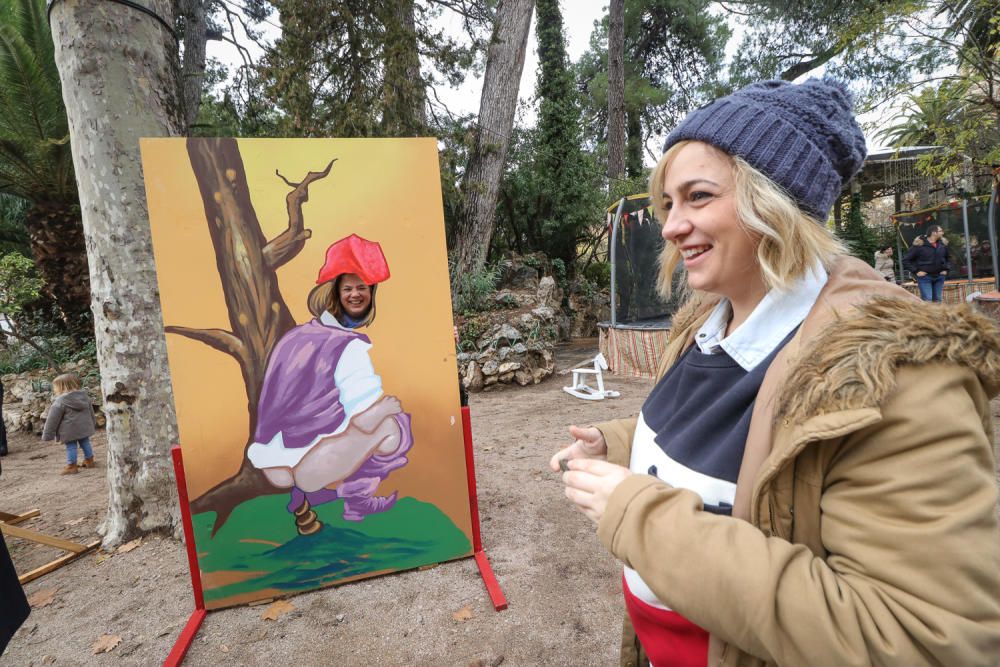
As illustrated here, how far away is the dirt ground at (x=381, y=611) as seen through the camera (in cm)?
219

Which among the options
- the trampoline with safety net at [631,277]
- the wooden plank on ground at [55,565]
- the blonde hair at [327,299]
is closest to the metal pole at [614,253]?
the trampoline with safety net at [631,277]

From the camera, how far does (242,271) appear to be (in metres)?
2.24

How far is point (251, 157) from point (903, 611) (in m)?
2.57

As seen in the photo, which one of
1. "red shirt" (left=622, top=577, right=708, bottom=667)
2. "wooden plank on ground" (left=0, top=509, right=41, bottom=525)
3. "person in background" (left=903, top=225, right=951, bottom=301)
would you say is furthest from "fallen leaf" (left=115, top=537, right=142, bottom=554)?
"person in background" (left=903, top=225, right=951, bottom=301)

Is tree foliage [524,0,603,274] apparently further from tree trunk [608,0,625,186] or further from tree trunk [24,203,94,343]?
tree trunk [24,203,94,343]

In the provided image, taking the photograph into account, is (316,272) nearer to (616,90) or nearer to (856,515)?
(856,515)

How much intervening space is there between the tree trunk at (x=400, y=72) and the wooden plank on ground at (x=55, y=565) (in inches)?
233

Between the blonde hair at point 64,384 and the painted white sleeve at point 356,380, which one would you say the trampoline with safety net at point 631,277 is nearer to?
the painted white sleeve at point 356,380

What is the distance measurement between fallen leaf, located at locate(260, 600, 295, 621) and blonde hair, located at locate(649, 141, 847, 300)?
2.65m

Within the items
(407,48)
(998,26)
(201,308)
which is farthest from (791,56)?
(201,308)

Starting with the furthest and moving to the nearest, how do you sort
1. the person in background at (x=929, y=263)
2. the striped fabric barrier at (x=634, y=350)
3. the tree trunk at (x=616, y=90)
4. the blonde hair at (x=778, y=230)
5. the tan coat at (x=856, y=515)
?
the tree trunk at (x=616, y=90) < the person in background at (x=929, y=263) < the striped fabric barrier at (x=634, y=350) < the blonde hair at (x=778, y=230) < the tan coat at (x=856, y=515)

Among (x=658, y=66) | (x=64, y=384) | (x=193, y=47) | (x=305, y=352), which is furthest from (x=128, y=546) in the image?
(x=658, y=66)

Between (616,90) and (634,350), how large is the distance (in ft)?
28.9

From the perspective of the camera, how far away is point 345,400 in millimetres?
2410
